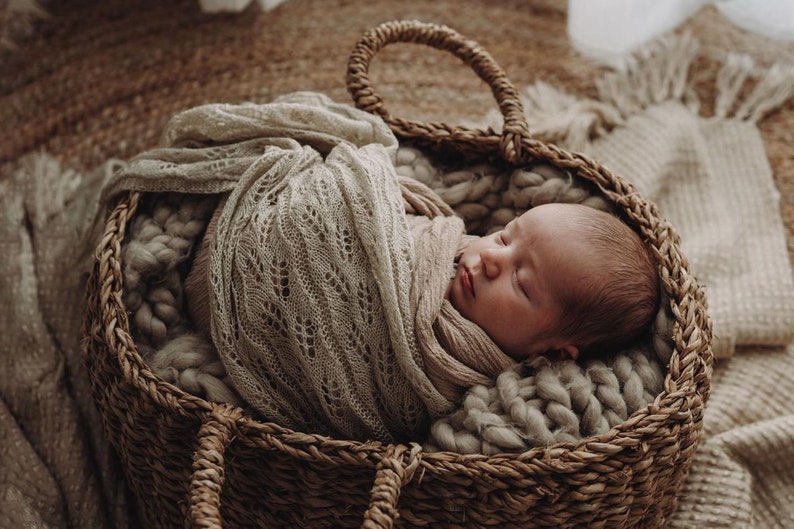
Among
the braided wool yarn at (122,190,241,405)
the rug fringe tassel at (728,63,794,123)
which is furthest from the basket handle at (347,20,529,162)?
the rug fringe tassel at (728,63,794,123)

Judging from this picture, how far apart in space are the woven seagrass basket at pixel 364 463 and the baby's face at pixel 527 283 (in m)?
0.12

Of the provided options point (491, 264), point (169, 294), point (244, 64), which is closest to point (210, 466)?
point (169, 294)

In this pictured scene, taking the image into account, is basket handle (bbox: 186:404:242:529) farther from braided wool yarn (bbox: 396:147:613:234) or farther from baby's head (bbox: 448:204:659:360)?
braided wool yarn (bbox: 396:147:613:234)

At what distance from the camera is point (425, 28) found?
119 cm

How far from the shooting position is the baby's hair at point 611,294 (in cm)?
95

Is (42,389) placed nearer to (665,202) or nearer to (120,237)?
(120,237)

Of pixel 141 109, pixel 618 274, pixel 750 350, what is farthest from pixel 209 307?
pixel 750 350

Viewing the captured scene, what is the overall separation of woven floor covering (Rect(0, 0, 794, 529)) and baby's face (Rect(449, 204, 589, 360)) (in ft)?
1.15

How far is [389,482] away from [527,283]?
0.32 m

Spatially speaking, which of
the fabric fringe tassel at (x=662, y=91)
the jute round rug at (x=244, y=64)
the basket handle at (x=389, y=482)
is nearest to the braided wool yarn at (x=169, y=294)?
the basket handle at (x=389, y=482)

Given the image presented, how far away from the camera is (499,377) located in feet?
3.04

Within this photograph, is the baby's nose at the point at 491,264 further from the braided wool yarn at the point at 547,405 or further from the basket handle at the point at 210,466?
the basket handle at the point at 210,466

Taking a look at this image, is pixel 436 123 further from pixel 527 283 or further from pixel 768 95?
pixel 768 95

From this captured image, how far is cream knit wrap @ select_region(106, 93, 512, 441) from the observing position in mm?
907
